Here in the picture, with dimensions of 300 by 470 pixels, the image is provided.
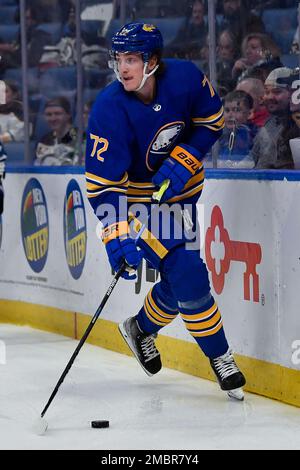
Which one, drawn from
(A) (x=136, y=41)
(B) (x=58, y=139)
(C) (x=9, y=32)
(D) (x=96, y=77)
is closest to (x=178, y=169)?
A: (A) (x=136, y=41)

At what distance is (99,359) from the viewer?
18.4 feet

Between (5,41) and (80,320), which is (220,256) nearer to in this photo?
(80,320)

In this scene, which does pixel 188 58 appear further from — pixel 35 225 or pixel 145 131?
pixel 35 225

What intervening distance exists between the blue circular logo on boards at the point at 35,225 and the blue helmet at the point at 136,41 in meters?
2.13

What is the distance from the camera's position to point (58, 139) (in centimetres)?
666

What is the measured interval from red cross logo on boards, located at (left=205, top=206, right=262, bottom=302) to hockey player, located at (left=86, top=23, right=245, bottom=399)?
0.65 feet

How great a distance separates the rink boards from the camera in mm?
4484

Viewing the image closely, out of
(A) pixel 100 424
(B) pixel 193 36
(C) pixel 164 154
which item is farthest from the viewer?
(B) pixel 193 36

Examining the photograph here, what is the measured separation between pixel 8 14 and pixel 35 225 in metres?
1.21

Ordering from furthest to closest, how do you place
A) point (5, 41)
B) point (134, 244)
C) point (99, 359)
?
point (5, 41)
point (99, 359)
point (134, 244)

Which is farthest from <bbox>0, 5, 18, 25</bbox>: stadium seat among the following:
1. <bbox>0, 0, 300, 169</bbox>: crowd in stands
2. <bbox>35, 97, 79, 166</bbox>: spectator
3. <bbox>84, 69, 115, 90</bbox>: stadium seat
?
<bbox>84, 69, 115, 90</bbox>: stadium seat

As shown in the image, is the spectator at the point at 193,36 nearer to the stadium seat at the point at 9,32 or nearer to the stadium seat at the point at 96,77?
the stadium seat at the point at 96,77
